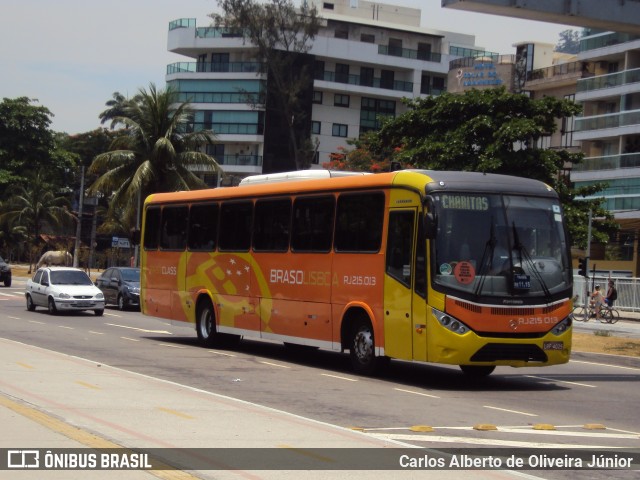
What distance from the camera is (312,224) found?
19422 mm

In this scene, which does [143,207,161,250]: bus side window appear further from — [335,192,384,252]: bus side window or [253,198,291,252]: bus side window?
[335,192,384,252]: bus side window

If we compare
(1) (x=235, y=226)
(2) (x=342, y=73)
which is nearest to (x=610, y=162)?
(2) (x=342, y=73)

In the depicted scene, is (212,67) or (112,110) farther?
(112,110)

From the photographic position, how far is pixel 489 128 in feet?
145

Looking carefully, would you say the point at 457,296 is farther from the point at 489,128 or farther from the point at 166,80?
the point at 166,80

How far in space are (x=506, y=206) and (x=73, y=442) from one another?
9482 millimetres

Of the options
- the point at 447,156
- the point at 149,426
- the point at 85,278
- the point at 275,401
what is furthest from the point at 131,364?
the point at 447,156

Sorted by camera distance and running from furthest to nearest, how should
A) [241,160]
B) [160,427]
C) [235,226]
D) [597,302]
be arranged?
[241,160] < [597,302] < [235,226] < [160,427]

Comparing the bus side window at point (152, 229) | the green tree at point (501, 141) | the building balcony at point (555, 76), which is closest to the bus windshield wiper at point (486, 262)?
the bus side window at point (152, 229)

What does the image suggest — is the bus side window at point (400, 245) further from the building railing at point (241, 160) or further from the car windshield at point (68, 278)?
the building railing at point (241, 160)

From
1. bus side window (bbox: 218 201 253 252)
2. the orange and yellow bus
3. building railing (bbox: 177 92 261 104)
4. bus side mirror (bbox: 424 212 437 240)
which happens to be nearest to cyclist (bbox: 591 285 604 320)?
bus side window (bbox: 218 201 253 252)

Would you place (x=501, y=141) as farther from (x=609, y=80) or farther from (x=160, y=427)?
(x=160, y=427)

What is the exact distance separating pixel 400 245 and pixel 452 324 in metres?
1.73

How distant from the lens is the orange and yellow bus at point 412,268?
16.0m
